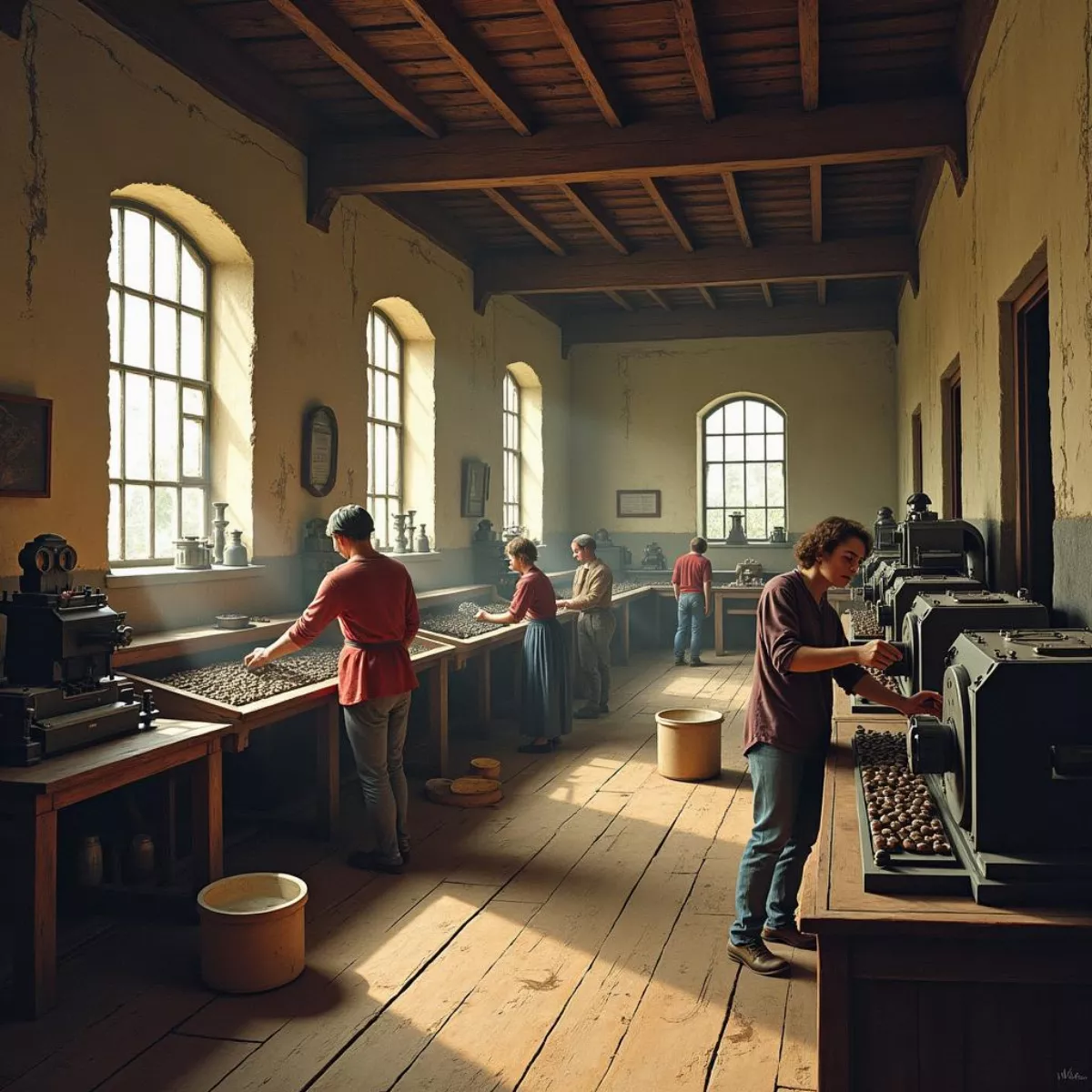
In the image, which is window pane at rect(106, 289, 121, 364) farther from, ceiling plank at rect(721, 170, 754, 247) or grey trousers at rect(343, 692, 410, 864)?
ceiling plank at rect(721, 170, 754, 247)

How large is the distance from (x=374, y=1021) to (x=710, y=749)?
356 centimetres

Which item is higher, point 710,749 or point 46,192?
point 46,192

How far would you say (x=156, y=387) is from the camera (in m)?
5.96

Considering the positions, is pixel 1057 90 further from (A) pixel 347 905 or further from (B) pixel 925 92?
(A) pixel 347 905

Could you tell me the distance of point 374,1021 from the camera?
347cm

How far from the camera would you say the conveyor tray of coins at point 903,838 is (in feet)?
7.25

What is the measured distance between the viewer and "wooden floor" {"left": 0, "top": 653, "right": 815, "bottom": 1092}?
3.15m

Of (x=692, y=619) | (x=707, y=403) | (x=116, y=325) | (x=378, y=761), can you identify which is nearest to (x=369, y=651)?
(x=378, y=761)

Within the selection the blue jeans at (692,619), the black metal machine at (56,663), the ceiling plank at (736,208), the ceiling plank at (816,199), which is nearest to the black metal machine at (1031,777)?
the black metal machine at (56,663)

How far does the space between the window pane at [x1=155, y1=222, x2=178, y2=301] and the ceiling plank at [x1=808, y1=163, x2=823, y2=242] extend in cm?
421

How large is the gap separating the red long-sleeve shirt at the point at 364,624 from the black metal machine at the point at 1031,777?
319cm

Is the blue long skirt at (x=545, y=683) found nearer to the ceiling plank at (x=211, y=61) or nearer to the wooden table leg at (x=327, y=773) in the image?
the wooden table leg at (x=327, y=773)

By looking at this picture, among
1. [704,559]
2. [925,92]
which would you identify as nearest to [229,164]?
[925,92]

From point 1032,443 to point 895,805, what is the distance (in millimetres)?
3058
